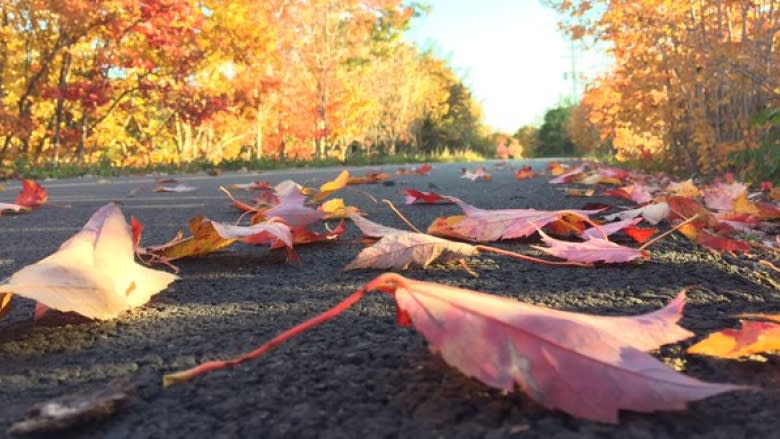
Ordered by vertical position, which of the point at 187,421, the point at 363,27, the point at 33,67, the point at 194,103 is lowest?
the point at 187,421

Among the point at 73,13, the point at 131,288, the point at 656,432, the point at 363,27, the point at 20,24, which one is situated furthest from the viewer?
the point at 363,27

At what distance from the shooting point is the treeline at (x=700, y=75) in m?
4.10

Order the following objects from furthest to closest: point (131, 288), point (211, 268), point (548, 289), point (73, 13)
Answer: point (73, 13)
point (211, 268)
point (548, 289)
point (131, 288)

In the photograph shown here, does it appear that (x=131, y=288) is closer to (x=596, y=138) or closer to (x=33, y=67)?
(x=33, y=67)

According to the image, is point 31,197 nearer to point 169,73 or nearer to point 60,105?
point 169,73

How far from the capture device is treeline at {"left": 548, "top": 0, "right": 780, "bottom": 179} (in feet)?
13.4

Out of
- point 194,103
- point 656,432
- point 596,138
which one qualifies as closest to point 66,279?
point 656,432

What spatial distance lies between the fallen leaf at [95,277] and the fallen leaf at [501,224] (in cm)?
69

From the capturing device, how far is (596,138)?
24422mm

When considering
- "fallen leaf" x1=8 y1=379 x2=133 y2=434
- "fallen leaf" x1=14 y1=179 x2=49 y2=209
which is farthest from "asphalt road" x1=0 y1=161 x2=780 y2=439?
"fallen leaf" x1=14 y1=179 x2=49 y2=209

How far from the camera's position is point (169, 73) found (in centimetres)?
1279

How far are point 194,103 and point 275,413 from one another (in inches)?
504

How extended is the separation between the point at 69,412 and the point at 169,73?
13.2m

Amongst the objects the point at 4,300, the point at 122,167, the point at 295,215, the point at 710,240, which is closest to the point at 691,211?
Answer: the point at 710,240
